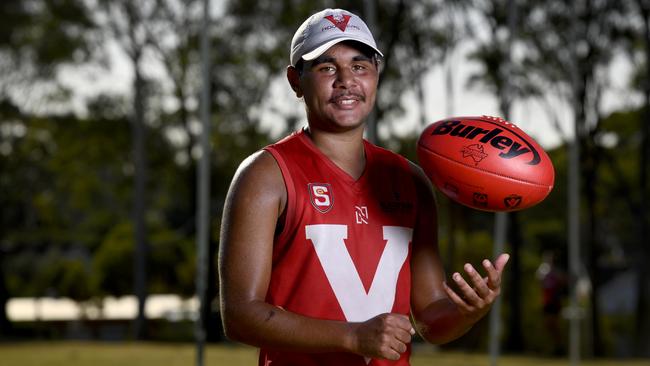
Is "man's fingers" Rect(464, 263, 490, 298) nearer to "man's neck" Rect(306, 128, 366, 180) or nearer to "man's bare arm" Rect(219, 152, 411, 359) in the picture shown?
"man's bare arm" Rect(219, 152, 411, 359)

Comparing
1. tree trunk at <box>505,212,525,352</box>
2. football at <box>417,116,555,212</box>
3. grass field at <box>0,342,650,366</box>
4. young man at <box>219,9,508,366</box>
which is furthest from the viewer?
tree trunk at <box>505,212,525,352</box>

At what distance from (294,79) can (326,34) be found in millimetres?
220

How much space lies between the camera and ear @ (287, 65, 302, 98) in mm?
3156

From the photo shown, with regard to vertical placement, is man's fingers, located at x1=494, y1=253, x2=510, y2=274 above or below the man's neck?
below

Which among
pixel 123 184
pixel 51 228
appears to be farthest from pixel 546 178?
pixel 51 228

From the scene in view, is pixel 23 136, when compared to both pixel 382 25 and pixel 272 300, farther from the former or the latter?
pixel 272 300

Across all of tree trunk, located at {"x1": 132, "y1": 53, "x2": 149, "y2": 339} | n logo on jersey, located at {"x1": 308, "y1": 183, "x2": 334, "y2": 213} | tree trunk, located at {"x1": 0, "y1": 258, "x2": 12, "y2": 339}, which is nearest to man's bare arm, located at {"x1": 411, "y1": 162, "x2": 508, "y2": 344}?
n logo on jersey, located at {"x1": 308, "y1": 183, "x2": 334, "y2": 213}

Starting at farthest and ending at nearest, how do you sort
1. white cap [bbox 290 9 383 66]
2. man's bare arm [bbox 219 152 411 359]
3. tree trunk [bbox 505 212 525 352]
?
tree trunk [bbox 505 212 525 352], white cap [bbox 290 9 383 66], man's bare arm [bbox 219 152 411 359]

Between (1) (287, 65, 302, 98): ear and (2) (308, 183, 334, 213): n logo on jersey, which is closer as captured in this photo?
(2) (308, 183, 334, 213): n logo on jersey

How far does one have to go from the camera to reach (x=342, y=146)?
3.18m

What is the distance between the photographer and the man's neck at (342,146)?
317 centimetres

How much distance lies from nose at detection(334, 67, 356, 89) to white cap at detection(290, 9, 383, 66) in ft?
0.26

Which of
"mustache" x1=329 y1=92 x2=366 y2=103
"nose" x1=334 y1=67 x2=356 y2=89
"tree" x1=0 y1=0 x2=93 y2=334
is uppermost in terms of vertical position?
"tree" x1=0 y1=0 x2=93 y2=334

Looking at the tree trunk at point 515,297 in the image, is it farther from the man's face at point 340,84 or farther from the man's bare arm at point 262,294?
the man's bare arm at point 262,294
